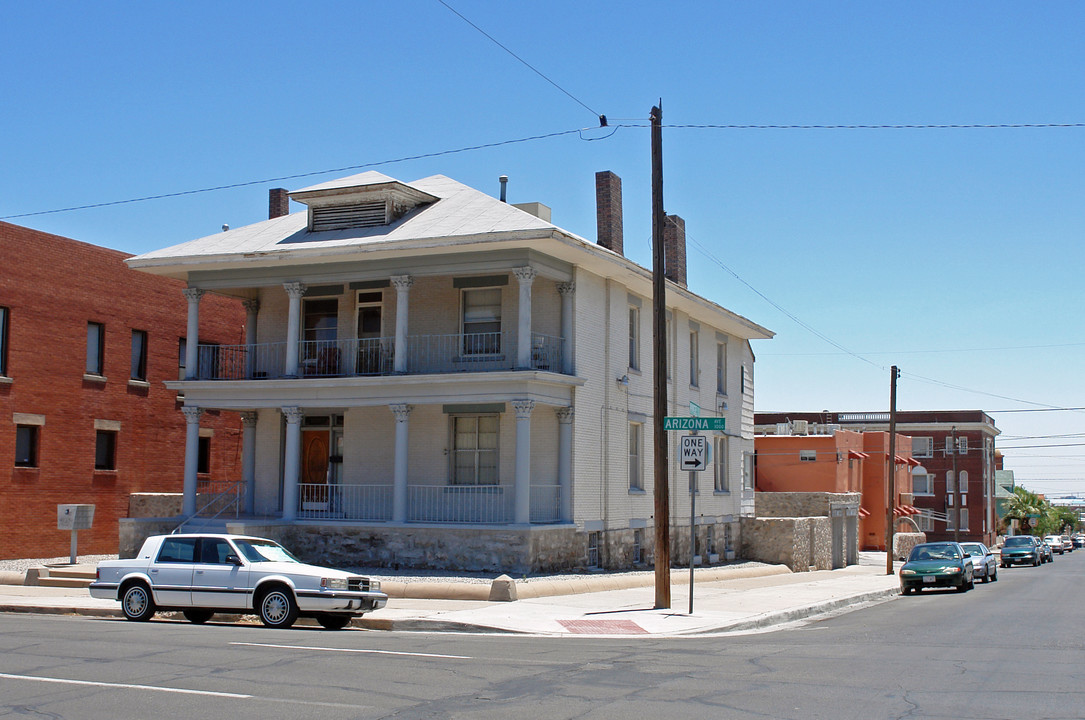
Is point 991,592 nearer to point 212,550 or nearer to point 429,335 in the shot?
point 429,335

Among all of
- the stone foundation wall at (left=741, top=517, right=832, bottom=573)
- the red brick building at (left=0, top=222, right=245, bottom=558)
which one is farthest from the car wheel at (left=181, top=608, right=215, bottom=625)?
the stone foundation wall at (left=741, top=517, right=832, bottom=573)

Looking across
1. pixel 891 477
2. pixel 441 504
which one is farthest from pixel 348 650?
pixel 891 477

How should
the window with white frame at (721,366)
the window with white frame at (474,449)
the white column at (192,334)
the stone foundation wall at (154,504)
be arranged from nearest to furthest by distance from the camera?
the window with white frame at (474,449)
the white column at (192,334)
the stone foundation wall at (154,504)
the window with white frame at (721,366)

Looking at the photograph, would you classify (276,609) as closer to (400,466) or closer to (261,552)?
(261,552)

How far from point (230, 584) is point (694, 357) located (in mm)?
19735

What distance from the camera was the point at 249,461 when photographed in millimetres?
29531

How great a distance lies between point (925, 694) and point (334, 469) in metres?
19.9

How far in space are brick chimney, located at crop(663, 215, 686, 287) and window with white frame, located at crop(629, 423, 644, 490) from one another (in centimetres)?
592

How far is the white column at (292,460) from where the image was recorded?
26.2 metres

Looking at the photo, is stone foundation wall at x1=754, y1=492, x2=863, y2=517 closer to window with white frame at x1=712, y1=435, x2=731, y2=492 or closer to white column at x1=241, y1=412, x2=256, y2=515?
window with white frame at x1=712, y1=435, x2=731, y2=492

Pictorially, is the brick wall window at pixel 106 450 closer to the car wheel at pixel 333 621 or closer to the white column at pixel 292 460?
the white column at pixel 292 460

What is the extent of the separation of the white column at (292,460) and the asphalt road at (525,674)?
8708mm

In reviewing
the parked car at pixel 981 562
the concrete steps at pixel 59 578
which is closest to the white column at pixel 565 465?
the concrete steps at pixel 59 578

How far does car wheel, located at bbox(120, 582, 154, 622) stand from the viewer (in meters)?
17.5
